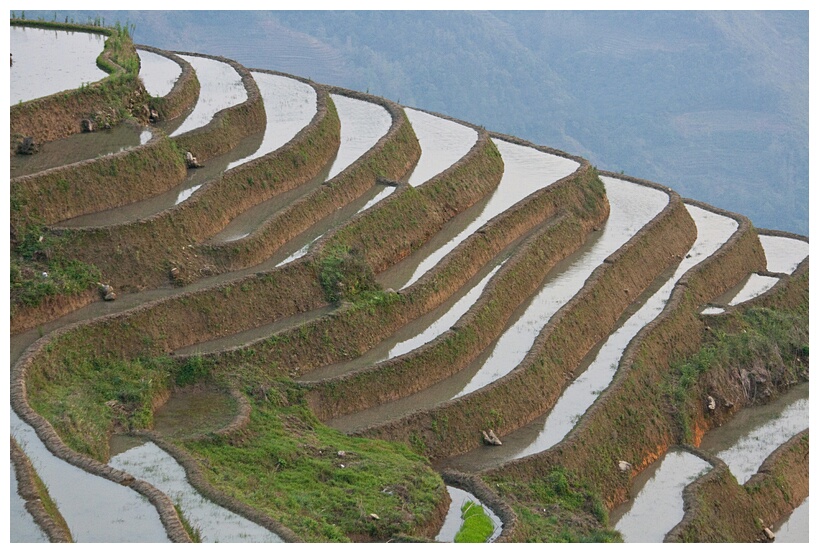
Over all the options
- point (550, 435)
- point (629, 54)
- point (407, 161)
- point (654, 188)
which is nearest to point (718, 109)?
point (629, 54)

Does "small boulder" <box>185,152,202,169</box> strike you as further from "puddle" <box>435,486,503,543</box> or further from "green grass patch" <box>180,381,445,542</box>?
"puddle" <box>435,486,503,543</box>

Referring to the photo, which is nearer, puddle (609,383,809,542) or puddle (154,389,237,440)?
puddle (154,389,237,440)

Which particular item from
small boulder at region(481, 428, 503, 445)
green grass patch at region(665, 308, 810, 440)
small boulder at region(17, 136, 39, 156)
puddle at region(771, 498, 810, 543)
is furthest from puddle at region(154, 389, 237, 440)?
puddle at region(771, 498, 810, 543)

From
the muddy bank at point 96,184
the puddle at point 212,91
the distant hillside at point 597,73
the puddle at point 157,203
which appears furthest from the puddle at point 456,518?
the distant hillside at point 597,73

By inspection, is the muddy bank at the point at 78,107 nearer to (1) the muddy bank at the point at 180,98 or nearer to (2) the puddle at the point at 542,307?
(1) the muddy bank at the point at 180,98

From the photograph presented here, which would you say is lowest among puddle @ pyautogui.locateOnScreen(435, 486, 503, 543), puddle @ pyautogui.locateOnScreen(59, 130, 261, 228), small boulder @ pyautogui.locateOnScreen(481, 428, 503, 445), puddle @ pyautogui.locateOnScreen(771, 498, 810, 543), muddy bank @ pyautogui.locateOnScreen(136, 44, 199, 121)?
puddle @ pyautogui.locateOnScreen(771, 498, 810, 543)

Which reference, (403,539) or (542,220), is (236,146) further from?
(403,539)
